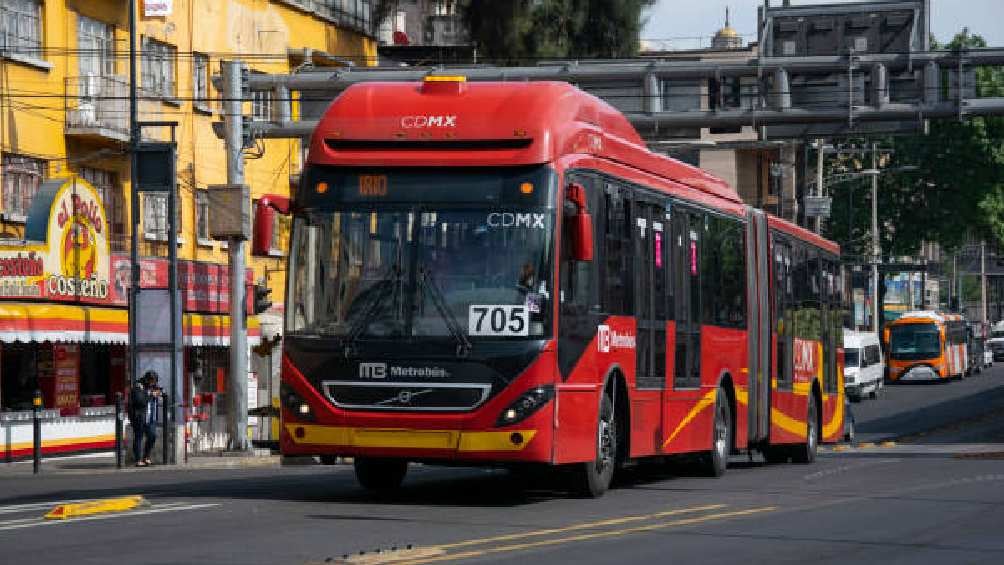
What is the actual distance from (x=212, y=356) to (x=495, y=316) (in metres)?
29.3

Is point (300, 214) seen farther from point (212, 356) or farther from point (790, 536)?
point (212, 356)

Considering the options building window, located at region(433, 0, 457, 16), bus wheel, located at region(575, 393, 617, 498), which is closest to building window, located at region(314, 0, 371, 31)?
building window, located at region(433, 0, 457, 16)

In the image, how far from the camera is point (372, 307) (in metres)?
17.7

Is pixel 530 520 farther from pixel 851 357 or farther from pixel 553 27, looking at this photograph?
pixel 851 357

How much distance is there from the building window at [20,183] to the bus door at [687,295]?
18168mm

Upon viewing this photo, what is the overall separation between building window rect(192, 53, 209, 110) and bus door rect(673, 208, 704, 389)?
24654mm

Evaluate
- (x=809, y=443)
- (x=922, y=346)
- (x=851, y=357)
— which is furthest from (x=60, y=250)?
(x=922, y=346)

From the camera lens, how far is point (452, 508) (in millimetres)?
17719

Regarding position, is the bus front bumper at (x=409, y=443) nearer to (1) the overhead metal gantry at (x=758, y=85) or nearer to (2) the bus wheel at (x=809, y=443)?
(2) the bus wheel at (x=809, y=443)

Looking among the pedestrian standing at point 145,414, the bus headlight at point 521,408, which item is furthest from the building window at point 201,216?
the bus headlight at point 521,408

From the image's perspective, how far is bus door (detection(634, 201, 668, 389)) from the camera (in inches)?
806

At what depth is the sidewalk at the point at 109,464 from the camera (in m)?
32.2

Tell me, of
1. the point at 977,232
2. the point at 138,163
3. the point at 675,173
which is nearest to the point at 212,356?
the point at 138,163

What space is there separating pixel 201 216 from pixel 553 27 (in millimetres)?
18549
